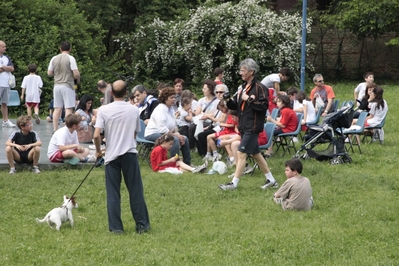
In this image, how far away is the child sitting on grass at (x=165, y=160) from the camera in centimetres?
1227

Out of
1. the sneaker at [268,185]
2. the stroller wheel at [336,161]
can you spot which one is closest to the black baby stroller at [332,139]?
the stroller wheel at [336,161]

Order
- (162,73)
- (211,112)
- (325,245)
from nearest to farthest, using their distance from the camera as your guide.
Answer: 1. (325,245)
2. (211,112)
3. (162,73)

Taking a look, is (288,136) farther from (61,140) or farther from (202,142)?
(61,140)

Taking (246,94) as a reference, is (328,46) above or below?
below

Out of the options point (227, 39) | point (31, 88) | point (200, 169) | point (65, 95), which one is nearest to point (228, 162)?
point (200, 169)

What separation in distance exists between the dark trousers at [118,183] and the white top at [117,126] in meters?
0.08

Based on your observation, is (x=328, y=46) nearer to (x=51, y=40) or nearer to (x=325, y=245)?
(x=51, y=40)

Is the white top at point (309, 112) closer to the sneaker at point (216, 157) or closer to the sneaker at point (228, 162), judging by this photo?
the sneaker at point (216, 157)

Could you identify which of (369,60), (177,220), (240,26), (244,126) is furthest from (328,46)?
(177,220)

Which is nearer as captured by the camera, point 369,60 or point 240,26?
point 240,26

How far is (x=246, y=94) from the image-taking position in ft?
34.6

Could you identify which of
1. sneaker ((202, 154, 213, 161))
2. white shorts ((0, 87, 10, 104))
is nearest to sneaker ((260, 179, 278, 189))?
sneaker ((202, 154, 213, 161))

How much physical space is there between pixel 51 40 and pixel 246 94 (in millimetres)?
13756

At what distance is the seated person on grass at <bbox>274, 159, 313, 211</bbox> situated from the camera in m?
9.46
